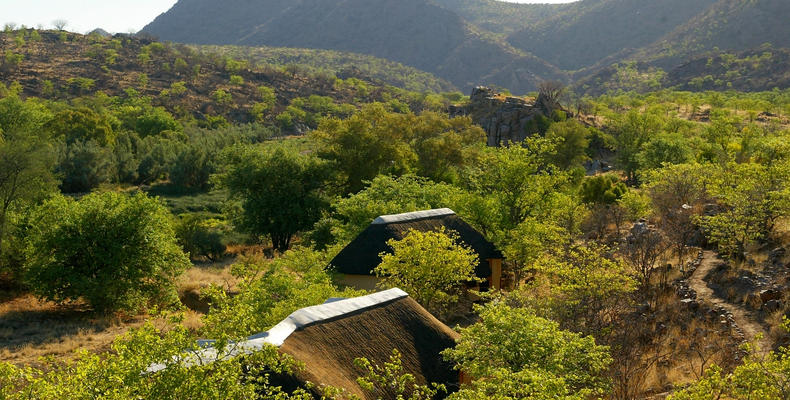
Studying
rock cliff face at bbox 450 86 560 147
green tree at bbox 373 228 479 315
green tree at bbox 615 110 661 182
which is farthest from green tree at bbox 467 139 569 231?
rock cliff face at bbox 450 86 560 147

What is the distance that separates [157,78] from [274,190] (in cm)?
10149

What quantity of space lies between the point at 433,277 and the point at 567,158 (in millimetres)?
51296

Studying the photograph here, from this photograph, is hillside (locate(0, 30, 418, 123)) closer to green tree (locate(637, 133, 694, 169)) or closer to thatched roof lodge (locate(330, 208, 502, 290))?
green tree (locate(637, 133, 694, 169))

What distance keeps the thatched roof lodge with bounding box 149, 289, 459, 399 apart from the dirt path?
9.25 metres

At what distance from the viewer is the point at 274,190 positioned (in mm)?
40438

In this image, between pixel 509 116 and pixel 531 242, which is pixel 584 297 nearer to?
pixel 531 242

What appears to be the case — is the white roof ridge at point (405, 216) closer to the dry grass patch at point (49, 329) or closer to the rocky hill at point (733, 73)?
the dry grass patch at point (49, 329)

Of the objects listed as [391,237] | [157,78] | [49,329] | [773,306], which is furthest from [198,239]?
[157,78]

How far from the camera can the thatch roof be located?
24.2 meters

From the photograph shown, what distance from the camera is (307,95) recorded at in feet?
458

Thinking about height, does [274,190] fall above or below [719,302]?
above

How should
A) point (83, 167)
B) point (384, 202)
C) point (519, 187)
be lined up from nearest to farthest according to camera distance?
point (384, 202) < point (519, 187) < point (83, 167)

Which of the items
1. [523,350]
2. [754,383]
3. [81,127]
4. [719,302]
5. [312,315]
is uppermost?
[754,383]

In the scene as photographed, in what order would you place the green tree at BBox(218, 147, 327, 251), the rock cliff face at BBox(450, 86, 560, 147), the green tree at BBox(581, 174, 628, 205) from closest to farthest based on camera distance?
the green tree at BBox(218, 147, 327, 251) → the green tree at BBox(581, 174, 628, 205) → the rock cliff face at BBox(450, 86, 560, 147)
